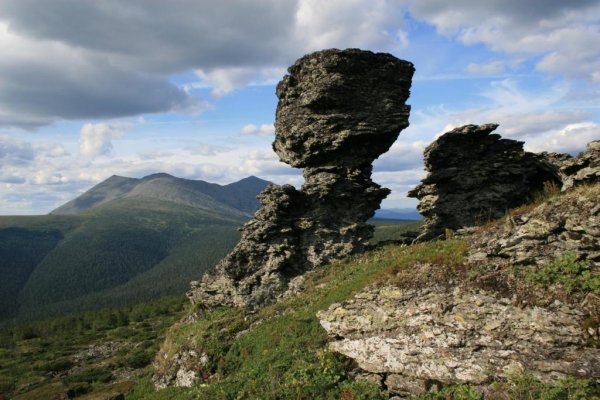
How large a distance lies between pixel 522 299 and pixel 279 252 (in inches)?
984

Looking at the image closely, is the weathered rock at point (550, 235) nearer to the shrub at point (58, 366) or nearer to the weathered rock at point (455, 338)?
the weathered rock at point (455, 338)

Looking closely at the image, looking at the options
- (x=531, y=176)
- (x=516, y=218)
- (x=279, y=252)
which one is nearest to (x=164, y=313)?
(x=279, y=252)

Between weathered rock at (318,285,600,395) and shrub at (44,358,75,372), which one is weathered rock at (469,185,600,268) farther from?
shrub at (44,358,75,372)

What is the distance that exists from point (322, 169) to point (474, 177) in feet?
47.4

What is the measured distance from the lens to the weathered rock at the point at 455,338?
44.9 feet

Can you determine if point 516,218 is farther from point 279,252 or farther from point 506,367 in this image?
point 279,252

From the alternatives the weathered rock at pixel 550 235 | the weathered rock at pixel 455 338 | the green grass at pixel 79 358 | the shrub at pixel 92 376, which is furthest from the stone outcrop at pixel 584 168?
the shrub at pixel 92 376

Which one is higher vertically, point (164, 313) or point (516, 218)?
point (516, 218)

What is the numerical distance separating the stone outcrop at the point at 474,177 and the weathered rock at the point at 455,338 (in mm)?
19209

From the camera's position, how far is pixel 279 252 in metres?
37.9

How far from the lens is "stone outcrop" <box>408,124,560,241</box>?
3494 cm

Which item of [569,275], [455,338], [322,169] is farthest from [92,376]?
[569,275]

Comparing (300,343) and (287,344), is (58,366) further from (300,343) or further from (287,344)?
(300,343)

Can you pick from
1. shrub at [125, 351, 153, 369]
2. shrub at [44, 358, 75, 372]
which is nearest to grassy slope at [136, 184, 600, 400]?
shrub at [125, 351, 153, 369]
